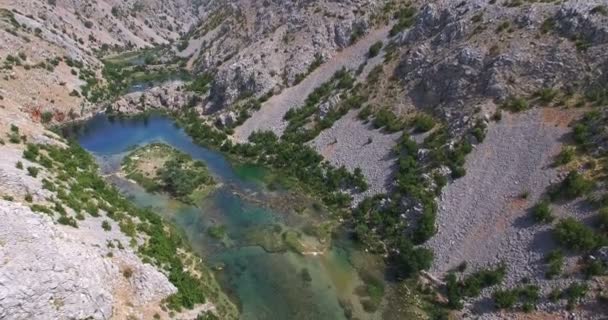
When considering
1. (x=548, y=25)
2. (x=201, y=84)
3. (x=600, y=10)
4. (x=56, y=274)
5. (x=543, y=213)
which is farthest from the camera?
(x=201, y=84)

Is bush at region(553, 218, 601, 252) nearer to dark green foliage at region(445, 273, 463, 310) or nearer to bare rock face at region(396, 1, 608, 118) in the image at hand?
dark green foliage at region(445, 273, 463, 310)

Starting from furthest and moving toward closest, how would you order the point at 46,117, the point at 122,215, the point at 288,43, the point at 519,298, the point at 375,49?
the point at 288,43
the point at 46,117
the point at 375,49
the point at 122,215
the point at 519,298

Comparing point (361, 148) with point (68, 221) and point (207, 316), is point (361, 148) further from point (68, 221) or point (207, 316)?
point (68, 221)

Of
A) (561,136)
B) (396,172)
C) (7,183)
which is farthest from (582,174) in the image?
(7,183)

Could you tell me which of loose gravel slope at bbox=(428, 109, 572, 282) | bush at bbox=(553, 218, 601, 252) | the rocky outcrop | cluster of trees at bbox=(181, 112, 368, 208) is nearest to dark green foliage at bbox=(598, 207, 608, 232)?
bush at bbox=(553, 218, 601, 252)

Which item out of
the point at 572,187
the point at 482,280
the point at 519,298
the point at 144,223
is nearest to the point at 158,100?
the point at 144,223

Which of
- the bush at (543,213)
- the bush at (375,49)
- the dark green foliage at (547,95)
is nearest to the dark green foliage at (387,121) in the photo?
the bush at (375,49)

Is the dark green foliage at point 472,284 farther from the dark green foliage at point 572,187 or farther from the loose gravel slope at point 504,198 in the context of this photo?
the dark green foliage at point 572,187

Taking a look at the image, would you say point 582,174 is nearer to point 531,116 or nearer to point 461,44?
point 531,116
